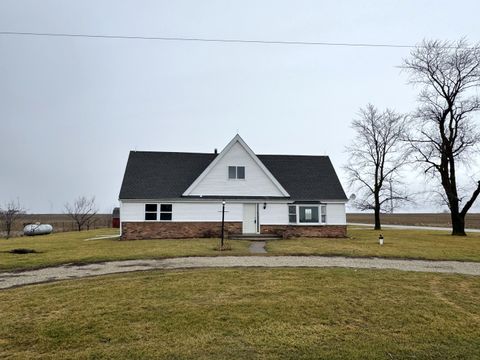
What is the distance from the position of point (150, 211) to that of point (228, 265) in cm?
1329

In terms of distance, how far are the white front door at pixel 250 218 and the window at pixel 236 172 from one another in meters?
2.26

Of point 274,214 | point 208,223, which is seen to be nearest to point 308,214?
point 274,214

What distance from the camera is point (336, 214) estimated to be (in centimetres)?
2627

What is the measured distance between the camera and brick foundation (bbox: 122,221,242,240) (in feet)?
78.3

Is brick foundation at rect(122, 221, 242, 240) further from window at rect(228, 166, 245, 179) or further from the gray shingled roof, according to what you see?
window at rect(228, 166, 245, 179)

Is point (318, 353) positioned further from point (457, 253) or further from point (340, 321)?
point (457, 253)

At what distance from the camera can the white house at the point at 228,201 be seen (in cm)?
2428

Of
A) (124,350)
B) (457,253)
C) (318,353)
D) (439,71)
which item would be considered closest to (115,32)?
(124,350)

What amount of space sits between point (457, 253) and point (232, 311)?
567 inches

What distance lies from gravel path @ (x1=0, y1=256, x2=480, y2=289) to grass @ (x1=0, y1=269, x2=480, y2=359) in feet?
5.83

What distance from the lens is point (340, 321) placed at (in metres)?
6.61

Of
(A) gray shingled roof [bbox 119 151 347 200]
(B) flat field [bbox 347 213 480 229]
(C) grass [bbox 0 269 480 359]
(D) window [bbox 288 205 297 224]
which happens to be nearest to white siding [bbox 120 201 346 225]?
(D) window [bbox 288 205 297 224]

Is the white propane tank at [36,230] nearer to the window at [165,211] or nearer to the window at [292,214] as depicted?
the window at [165,211]

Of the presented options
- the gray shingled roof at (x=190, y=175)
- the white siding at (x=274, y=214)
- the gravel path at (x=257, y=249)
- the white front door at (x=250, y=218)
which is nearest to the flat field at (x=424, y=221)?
the gray shingled roof at (x=190, y=175)
